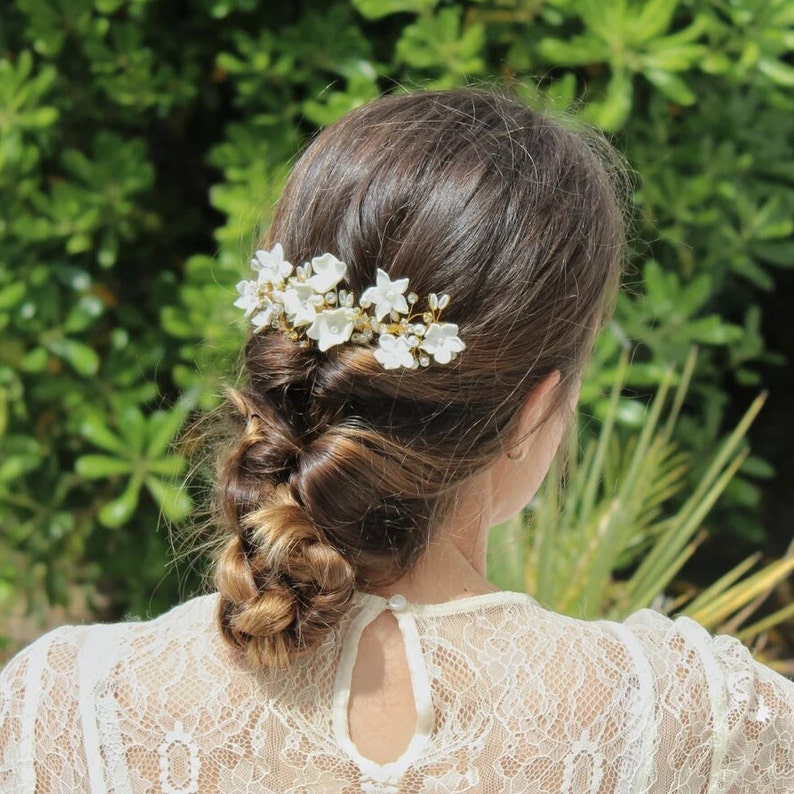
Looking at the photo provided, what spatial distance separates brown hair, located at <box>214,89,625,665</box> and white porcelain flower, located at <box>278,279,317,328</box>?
4 cm

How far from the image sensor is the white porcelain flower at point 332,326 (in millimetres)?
1034

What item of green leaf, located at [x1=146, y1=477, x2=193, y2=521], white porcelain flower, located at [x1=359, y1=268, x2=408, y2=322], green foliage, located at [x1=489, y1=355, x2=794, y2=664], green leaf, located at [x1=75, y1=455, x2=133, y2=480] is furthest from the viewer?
green leaf, located at [x1=75, y1=455, x2=133, y2=480]

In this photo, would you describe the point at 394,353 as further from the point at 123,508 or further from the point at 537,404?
the point at 123,508

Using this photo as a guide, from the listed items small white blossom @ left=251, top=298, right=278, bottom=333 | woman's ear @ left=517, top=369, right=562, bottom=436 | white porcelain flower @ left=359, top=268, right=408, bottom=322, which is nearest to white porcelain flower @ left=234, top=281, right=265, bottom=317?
small white blossom @ left=251, top=298, right=278, bottom=333

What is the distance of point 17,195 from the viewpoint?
2330 millimetres

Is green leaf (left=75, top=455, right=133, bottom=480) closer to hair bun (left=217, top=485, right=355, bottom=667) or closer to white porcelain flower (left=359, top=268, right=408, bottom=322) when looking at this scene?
hair bun (left=217, top=485, right=355, bottom=667)

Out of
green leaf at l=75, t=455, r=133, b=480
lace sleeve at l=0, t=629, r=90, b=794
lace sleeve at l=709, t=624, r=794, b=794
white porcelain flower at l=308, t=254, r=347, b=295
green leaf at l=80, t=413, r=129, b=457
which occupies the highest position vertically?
white porcelain flower at l=308, t=254, r=347, b=295

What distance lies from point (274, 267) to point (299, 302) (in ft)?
0.23

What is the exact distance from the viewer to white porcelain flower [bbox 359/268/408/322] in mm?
1012

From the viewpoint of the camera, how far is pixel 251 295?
43.9 inches

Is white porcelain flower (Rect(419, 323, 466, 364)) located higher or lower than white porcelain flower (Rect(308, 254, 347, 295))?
lower

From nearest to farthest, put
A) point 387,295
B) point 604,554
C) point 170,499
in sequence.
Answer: point 387,295 < point 604,554 < point 170,499

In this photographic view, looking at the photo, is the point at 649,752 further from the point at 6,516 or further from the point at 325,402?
the point at 6,516

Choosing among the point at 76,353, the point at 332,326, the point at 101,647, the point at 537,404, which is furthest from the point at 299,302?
the point at 76,353
